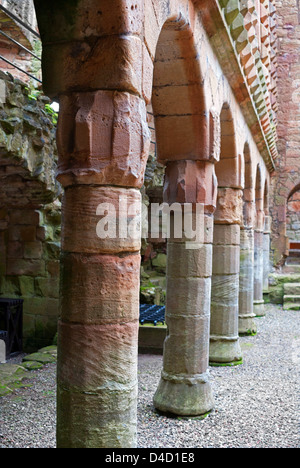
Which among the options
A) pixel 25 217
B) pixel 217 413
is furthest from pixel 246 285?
pixel 217 413

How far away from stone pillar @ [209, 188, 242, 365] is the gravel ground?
33 cm

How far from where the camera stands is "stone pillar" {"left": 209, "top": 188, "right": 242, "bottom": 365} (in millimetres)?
6660

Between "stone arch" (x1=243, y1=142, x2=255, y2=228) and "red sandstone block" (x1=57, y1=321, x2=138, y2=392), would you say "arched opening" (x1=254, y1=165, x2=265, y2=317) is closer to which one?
"stone arch" (x1=243, y1=142, x2=255, y2=228)

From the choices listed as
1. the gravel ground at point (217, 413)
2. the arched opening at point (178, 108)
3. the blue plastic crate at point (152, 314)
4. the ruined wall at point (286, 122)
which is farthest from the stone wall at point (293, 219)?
the arched opening at point (178, 108)

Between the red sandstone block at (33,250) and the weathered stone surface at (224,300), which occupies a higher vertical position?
the red sandstone block at (33,250)

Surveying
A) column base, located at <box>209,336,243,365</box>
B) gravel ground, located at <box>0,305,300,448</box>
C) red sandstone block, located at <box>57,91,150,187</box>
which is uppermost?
red sandstone block, located at <box>57,91,150,187</box>

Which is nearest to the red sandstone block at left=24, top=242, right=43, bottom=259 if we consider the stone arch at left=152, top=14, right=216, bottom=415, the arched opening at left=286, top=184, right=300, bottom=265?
the stone arch at left=152, top=14, right=216, bottom=415

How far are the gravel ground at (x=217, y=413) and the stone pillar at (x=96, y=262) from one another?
1.59 metres

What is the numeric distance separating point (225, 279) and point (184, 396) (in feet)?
7.85

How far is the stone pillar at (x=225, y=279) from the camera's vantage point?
21.9ft

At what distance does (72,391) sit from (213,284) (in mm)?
4442

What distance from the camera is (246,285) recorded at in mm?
9578

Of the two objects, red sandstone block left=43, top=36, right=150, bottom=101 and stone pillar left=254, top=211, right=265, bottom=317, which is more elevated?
red sandstone block left=43, top=36, right=150, bottom=101

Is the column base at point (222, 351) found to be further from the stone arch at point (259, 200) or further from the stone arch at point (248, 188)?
the stone arch at point (259, 200)
